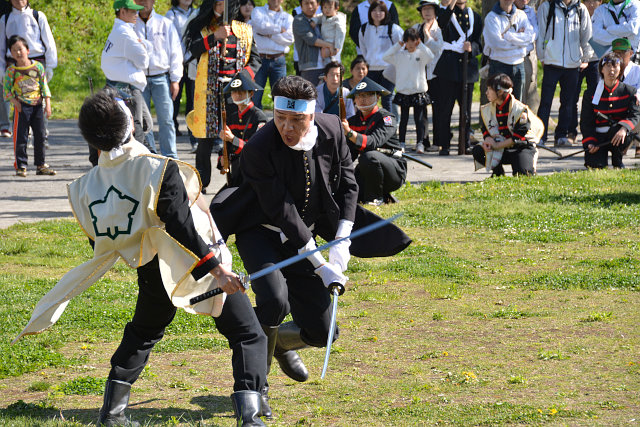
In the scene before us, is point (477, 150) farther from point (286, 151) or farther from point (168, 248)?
point (168, 248)

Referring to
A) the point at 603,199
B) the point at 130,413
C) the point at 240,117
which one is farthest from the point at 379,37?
the point at 130,413

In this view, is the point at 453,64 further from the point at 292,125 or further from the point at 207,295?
the point at 207,295

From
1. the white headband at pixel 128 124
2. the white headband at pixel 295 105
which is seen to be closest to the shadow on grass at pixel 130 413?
the white headband at pixel 128 124

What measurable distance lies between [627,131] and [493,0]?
194 inches

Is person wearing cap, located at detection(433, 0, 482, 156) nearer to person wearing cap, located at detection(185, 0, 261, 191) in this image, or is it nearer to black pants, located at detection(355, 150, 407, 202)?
black pants, located at detection(355, 150, 407, 202)

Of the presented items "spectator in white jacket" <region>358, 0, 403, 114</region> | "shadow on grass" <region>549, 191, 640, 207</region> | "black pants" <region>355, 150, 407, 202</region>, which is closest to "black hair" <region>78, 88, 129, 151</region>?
"black pants" <region>355, 150, 407, 202</region>

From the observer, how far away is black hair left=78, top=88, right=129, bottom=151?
4.47 metres

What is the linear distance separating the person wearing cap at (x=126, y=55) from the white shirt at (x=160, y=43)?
373 millimetres

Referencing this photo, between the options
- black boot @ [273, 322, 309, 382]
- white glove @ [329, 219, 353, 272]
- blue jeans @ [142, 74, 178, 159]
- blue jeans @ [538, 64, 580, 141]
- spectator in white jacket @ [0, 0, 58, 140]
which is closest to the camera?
white glove @ [329, 219, 353, 272]

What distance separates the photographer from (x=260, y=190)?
5.34 metres

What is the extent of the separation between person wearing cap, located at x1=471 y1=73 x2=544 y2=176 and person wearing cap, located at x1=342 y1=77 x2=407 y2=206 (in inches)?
78.4

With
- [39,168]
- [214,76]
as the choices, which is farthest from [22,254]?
[39,168]

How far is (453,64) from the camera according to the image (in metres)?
14.6

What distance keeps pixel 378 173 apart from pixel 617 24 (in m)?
6.18
